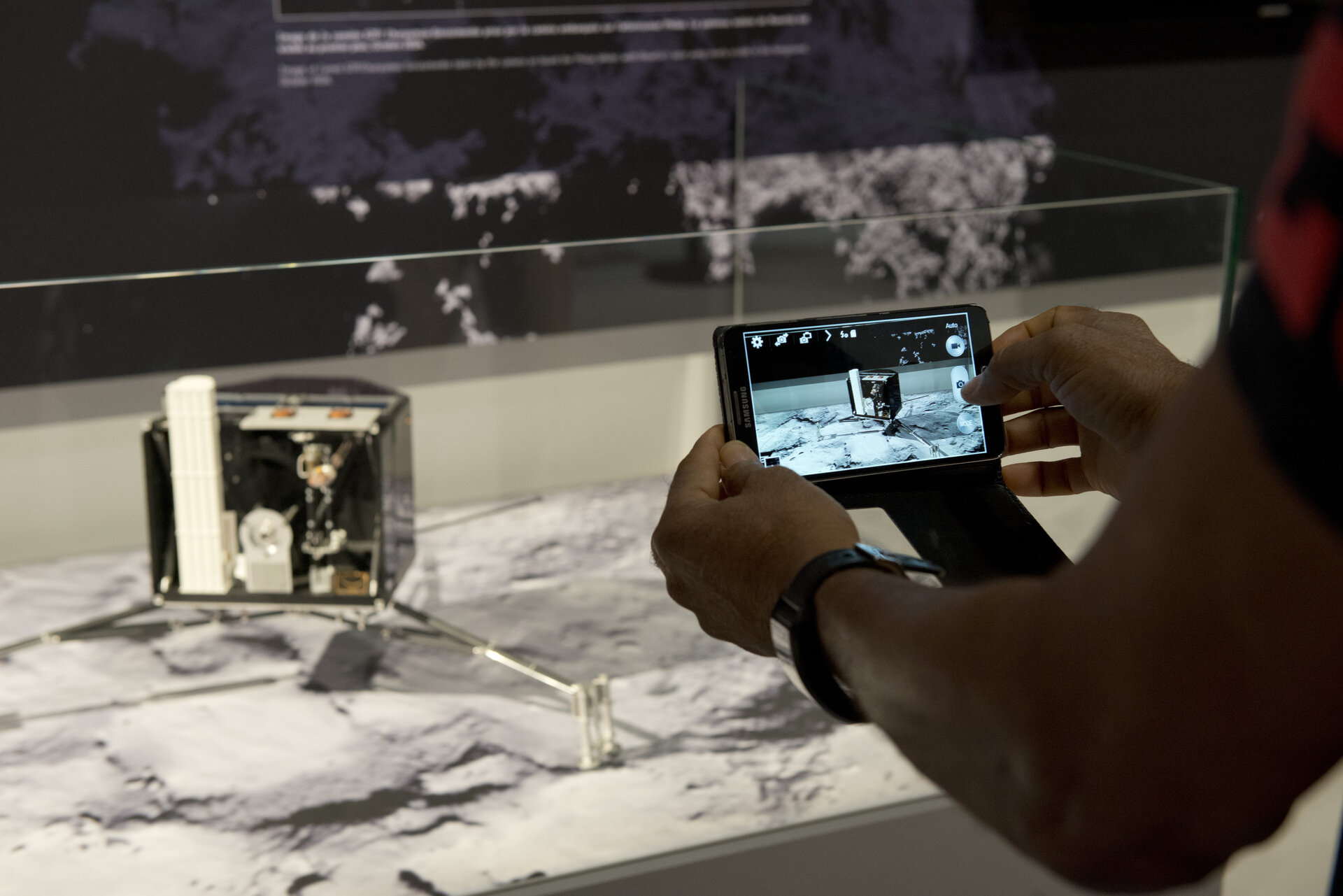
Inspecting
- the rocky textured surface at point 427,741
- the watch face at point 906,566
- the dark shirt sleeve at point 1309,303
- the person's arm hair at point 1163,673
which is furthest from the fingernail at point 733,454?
the rocky textured surface at point 427,741

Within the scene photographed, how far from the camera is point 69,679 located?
4.54ft

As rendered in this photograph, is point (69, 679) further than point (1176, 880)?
Yes

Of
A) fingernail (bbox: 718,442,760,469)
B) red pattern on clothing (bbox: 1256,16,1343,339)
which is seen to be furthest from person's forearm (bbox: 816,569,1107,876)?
fingernail (bbox: 718,442,760,469)

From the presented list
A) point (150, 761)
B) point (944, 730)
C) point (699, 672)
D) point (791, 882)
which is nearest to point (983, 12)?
point (699, 672)

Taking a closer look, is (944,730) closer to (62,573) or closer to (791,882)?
(791,882)

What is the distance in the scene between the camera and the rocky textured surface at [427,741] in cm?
130

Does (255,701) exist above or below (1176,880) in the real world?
below

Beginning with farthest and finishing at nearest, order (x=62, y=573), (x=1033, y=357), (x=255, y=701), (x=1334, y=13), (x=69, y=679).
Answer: (x=255, y=701)
(x=69, y=679)
(x=62, y=573)
(x=1033, y=357)
(x=1334, y=13)

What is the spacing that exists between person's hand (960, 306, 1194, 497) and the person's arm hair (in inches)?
16.1

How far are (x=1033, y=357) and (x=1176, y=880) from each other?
505 mm

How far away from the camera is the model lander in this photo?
1.28m

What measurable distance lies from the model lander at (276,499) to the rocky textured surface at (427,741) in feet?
0.16

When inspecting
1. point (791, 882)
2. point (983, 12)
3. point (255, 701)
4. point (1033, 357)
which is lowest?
point (791, 882)

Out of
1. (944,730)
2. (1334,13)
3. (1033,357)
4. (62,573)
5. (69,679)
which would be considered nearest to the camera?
(1334,13)
